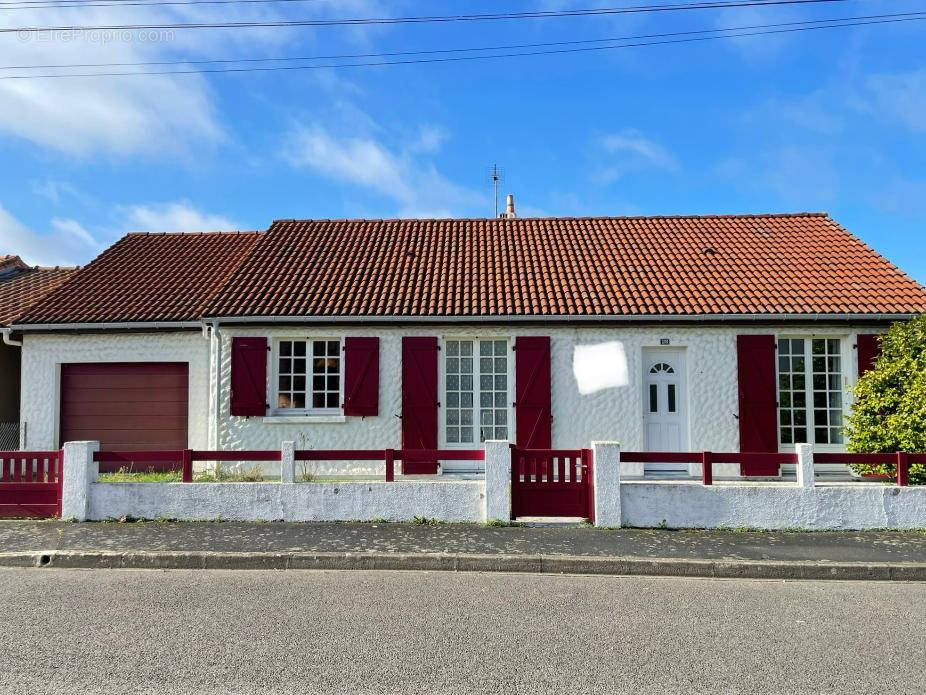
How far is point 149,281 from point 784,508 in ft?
40.0

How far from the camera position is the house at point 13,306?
12.7m

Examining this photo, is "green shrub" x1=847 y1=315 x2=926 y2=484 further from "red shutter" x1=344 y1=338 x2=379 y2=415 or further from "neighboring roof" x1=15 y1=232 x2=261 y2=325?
"neighboring roof" x1=15 y1=232 x2=261 y2=325

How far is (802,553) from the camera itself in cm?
691

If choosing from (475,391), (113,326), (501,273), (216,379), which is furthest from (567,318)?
(113,326)

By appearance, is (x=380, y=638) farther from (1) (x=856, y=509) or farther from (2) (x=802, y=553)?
Answer: (1) (x=856, y=509)

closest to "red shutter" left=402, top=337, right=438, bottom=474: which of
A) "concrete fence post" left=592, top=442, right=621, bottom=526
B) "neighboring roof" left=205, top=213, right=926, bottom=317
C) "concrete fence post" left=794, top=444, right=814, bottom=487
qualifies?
"neighboring roof" left=205, top=213, right=926, bottom=317

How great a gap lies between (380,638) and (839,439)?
31.8 ft

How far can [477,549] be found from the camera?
6965 mm

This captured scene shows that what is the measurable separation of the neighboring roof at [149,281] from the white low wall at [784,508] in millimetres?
8589

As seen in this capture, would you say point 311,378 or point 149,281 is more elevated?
point 149,281

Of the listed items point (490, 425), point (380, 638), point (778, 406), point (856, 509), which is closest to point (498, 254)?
point (490, 425)

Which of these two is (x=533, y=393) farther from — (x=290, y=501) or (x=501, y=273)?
(x=290, y=501)

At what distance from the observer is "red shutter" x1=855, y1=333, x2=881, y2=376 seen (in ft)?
36.8

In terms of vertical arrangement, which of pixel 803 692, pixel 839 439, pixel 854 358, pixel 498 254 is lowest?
pixel 803 692
